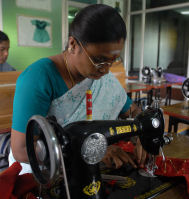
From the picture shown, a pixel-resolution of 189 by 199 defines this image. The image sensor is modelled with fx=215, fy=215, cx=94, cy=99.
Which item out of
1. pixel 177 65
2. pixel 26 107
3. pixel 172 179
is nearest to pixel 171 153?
pixel 172 179

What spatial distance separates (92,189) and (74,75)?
1.75ft

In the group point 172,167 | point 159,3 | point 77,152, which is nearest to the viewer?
point 77,152

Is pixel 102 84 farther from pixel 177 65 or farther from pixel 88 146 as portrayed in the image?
pixel 177 65

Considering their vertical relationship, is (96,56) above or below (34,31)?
below

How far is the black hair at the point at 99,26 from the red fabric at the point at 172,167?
551 mm

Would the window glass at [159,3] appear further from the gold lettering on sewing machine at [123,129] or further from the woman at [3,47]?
the gold lettering on sewing machine at [123,129]

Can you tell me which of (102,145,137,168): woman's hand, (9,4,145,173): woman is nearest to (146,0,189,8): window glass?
(9,4,145,173): woman

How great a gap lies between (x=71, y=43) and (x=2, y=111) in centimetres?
101

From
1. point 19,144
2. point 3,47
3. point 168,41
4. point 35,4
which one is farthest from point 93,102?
point 168,41

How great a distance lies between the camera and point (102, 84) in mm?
1243

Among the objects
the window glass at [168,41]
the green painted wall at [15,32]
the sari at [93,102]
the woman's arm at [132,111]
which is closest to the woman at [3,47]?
the sari at [93,102]

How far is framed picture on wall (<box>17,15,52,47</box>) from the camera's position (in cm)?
445

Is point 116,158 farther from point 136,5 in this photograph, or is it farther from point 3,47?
point 136,5

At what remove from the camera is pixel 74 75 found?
3.37 ft
